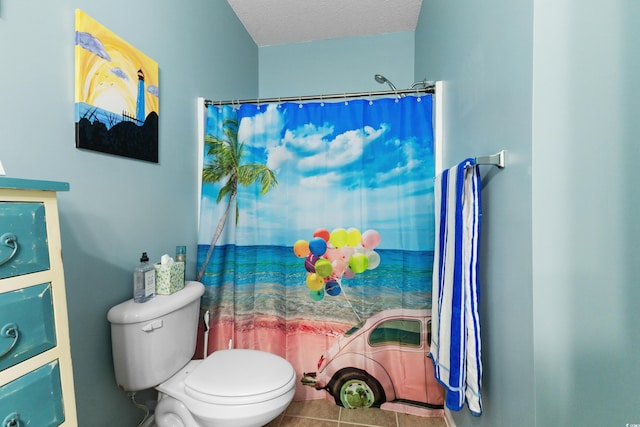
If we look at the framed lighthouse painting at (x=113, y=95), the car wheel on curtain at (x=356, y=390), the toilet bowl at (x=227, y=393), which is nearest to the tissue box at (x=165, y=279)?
the toilet bowl at (x=227, y=393)

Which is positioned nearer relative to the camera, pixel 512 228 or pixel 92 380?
pixel 512 228

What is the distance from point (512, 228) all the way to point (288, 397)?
1014 millimetres

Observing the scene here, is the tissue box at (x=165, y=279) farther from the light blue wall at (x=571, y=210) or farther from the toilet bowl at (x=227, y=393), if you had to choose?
the light blue wall at (x=571, y=210)

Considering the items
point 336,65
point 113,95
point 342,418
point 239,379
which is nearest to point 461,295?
point 239,379

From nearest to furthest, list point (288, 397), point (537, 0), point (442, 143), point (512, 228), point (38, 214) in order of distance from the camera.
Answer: point (38, 214) → point (537, 0) → point (512, 228) → point (288, 397) → point (442, 143)

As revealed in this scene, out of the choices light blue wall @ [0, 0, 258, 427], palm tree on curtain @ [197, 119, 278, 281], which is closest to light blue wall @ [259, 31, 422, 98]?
light blue wall @ [0, 0, 258, 427]

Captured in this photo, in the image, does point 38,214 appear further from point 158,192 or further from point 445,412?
point 445,412

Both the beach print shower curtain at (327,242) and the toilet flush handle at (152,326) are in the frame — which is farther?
the beach print shower curtain at (327,242)

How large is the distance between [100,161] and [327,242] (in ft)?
3.59

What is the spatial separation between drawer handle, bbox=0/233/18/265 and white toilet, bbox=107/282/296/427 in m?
0.65

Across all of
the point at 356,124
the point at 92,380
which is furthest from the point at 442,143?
the point at 92,380

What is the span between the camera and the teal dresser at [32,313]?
0.48 m

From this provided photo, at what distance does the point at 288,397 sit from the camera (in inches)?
43.4

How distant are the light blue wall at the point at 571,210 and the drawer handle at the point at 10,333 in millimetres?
1092
